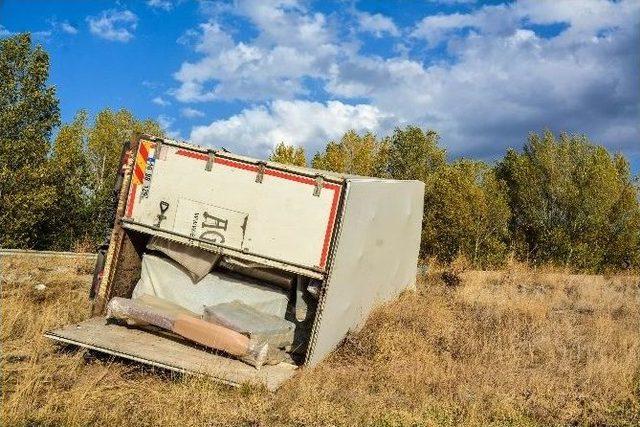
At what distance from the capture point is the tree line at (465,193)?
84.5 feet

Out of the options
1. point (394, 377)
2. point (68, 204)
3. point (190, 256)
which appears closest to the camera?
point (394, 377)

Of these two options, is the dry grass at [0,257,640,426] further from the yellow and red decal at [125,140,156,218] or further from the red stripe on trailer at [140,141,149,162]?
the red stripe on trailer at [140,141,149,162]

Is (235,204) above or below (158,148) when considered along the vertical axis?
below

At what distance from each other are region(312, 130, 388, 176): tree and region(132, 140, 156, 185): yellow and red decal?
35977 mm

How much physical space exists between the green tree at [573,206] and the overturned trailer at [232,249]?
93.8 ft

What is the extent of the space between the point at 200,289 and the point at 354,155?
39.7 m

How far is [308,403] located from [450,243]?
29.0m

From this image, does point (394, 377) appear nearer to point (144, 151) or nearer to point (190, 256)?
point (190, 256)

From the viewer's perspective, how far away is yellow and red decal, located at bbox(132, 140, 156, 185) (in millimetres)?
6797

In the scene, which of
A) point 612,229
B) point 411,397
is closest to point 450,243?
point 612,229

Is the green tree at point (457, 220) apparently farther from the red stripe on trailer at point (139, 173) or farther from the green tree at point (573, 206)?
the red stripe on trailer at point (139, 173)

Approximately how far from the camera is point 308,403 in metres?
5.00

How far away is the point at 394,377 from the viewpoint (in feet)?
19.8

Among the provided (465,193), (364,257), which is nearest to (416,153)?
(465,193)
